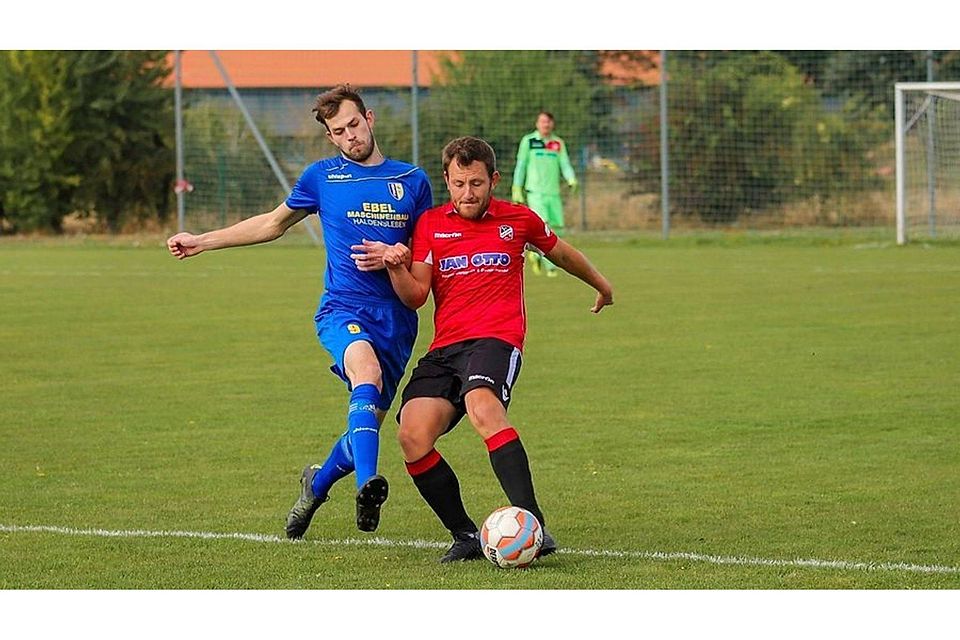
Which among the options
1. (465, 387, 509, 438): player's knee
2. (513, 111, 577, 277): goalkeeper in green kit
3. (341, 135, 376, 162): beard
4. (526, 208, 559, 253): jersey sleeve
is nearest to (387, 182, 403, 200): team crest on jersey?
(341, 135, 376, 162): beard

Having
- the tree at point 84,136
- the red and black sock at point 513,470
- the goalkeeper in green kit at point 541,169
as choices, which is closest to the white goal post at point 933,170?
the goalkeeper in green kit at point 541,169

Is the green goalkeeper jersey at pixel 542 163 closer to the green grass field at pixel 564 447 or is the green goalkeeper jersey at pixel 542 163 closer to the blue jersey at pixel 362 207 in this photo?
the green grass field at pixel 564 447

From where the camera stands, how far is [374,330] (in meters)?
6.98

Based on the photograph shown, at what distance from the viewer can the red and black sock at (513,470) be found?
251 inches

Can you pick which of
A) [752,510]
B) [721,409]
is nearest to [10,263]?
[721,409]

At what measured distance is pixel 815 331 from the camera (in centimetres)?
1584

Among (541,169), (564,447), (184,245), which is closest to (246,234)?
(184,245)

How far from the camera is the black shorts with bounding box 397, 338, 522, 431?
21.3ft

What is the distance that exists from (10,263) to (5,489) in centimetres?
2192

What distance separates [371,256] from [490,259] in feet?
1.62

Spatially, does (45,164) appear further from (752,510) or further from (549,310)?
(752,510)

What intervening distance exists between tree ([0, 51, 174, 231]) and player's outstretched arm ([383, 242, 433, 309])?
35.2 m

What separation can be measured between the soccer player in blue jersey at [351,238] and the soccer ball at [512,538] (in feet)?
2.80

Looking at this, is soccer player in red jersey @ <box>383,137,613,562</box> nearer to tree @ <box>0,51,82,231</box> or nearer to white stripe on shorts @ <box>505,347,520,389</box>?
white stripe on shorts @ <box>505,347,520,389</box>
